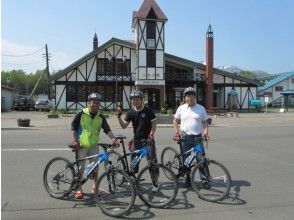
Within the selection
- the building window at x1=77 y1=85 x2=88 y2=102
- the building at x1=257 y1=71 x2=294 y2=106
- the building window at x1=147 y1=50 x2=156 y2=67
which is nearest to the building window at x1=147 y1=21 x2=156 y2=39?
the building window at x1=147 y1=50 x2=156 y2=67

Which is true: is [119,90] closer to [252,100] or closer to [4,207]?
[252,100]

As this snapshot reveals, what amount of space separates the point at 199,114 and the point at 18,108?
2042 inches

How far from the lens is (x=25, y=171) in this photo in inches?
423

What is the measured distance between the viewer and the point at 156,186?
7.75 metres

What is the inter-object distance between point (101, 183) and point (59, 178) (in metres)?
1.19

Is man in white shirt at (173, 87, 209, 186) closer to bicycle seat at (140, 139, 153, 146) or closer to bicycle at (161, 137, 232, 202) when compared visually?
bicycle at (161, 137, 232, 202)

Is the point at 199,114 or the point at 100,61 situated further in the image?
the point at 100,61

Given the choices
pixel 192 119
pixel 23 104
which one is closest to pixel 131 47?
pixel 23 104

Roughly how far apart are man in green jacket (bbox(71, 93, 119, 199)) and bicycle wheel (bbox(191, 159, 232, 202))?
1.62 meters

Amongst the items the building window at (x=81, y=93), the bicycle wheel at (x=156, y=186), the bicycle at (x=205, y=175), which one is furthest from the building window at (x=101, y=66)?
the bicycle wheel at (x=156, y=186)

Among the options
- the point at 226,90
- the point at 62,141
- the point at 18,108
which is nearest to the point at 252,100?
the point at 226,90

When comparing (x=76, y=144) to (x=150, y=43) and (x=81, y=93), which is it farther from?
(x=81, y=93)

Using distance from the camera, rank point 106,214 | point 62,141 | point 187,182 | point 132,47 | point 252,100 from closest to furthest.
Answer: point 106,214, point 187,182, point 62,141, point 132,47, point 252,100

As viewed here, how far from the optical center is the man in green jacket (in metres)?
7.93
